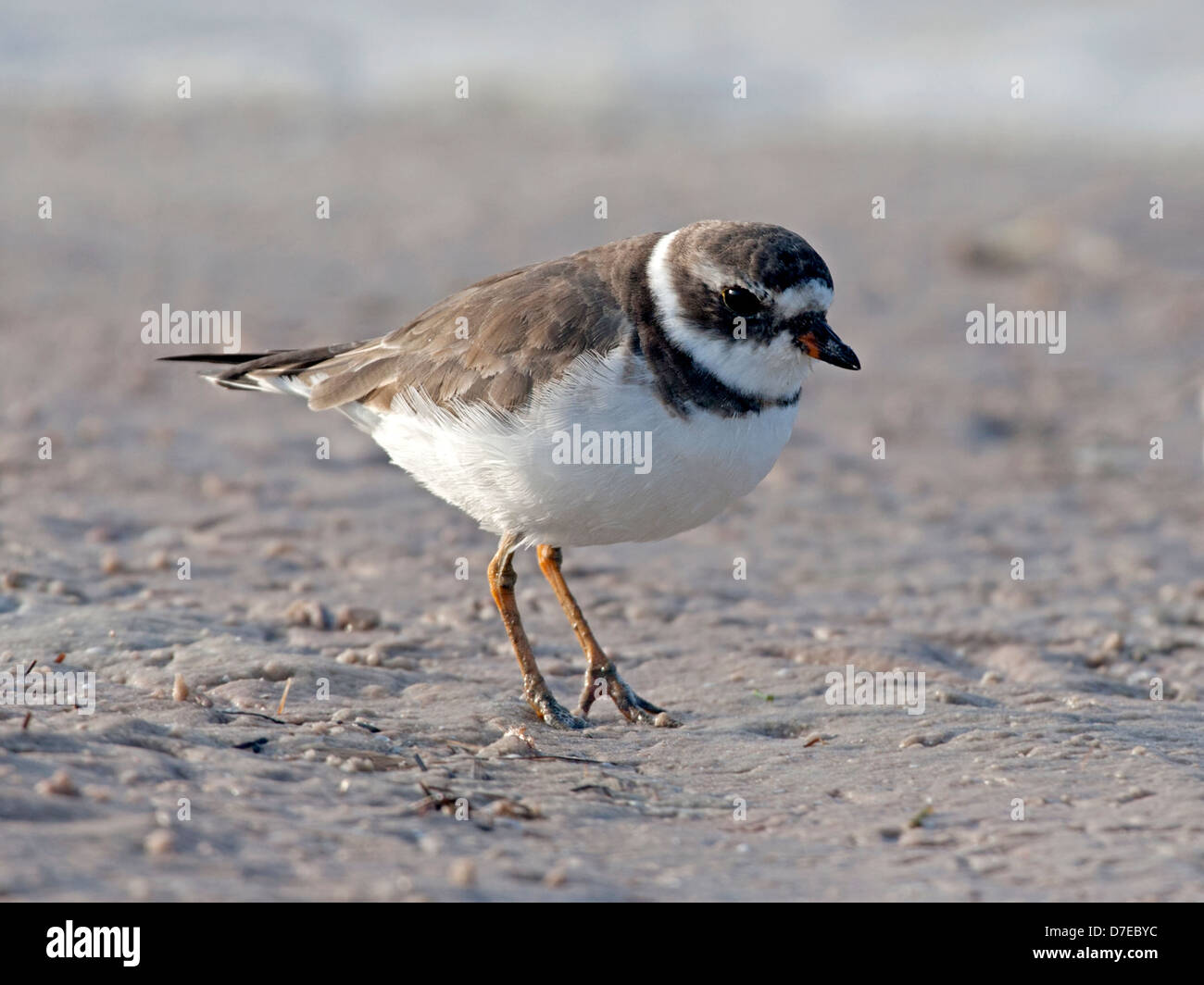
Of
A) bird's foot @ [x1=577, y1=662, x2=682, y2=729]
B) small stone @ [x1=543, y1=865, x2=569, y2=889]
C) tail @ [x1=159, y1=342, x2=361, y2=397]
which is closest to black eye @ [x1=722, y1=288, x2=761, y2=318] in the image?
bird's foot @ [x1=577, y1=662, x2=682, y2=729]

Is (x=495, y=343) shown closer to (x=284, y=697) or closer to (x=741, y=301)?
(x=741, y=301)

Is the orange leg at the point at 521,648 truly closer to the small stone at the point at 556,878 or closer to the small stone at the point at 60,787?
the small stone at the point at 556,878

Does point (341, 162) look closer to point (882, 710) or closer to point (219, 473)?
point (219, 473)

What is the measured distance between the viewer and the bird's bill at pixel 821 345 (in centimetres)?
556

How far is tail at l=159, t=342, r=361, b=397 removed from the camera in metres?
6.83

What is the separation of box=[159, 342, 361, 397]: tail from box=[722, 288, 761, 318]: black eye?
2.11m

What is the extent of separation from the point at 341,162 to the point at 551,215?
410 centimetres

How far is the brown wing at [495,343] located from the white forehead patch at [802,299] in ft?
1.99

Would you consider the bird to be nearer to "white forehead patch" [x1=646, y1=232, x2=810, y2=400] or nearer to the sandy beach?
"white forehead patch" [x1=646, y1=232, x2=810, y2=400]

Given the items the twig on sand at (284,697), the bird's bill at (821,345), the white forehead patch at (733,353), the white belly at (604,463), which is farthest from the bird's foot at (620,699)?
the bird's bill at (821,345)

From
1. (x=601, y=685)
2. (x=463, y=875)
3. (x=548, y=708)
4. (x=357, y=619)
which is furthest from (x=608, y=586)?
(x=463, y=875)

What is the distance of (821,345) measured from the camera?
5.57 meters
